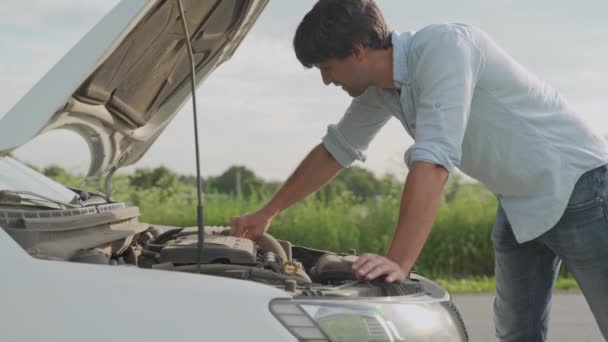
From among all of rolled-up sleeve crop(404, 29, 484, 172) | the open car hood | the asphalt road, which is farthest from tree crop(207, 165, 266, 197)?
rolled-up sleeve crop(404, 29, 484, 172)

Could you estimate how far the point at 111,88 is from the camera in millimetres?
3561

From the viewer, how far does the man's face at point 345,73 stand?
10.2 feet

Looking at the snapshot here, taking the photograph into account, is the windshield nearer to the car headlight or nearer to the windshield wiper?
the windshield wiper

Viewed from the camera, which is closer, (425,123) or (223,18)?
(425,123)

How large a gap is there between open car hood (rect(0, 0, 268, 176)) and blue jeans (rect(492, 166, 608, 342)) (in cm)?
145

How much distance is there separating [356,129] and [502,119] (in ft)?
2.43

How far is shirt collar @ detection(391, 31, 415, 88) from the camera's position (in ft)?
10.4

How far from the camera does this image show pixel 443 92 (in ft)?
9.81

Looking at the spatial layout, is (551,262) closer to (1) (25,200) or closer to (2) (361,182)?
(1) (25,200)

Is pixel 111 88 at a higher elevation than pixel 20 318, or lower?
higher

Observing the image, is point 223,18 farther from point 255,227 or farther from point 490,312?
point 490,312

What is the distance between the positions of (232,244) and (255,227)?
67 centimetres

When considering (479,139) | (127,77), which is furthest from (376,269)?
(127,77)

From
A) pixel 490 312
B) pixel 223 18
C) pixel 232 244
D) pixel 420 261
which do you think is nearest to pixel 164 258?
pixel 232 244
